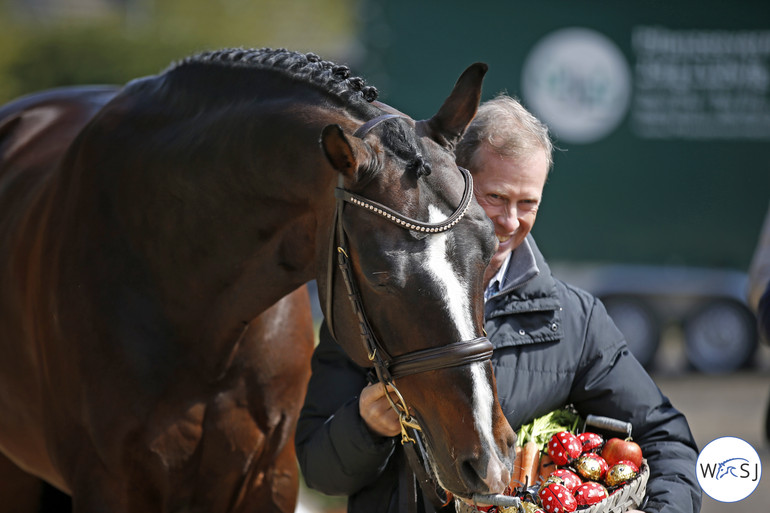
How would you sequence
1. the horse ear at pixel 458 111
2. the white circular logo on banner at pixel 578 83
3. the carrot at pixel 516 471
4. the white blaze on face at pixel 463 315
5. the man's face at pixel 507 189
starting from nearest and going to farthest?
the white blaze on face at pixel 463 315 < the carrot at pixel 516 471 < the horse ear at pixel 458 111 < the man's face at pixel 507 189 < the white circular logo on banner at pixel 578 83

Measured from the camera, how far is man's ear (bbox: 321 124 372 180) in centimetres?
191

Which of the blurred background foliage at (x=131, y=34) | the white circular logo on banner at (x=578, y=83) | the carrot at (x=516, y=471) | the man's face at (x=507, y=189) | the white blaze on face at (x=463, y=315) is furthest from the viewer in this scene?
the blurred background foliage at (x=131, y=34)

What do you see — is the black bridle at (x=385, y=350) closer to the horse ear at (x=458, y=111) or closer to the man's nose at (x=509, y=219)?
the horse ear at (x=458, y=111)

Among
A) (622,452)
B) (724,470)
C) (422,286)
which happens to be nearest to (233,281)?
(422,286)

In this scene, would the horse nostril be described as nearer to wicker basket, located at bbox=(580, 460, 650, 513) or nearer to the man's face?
wicker basket, located at bbox=(580, 460, 650, 513)

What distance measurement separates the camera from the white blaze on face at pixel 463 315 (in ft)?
6.07

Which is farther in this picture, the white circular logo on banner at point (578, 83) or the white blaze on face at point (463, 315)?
the white circular logo on banner at point (578, 83)

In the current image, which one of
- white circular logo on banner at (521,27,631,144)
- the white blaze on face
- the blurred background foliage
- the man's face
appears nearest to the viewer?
the white blaze on face

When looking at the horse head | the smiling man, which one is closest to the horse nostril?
the horse head

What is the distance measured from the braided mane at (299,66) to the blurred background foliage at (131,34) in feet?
27.6

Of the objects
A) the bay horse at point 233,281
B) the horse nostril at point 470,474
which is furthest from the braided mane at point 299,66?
the horse nostril at point 470,474

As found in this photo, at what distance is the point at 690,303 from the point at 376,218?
8.68m

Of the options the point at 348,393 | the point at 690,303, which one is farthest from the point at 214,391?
the point at 690,303

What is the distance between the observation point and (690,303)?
390 inches
